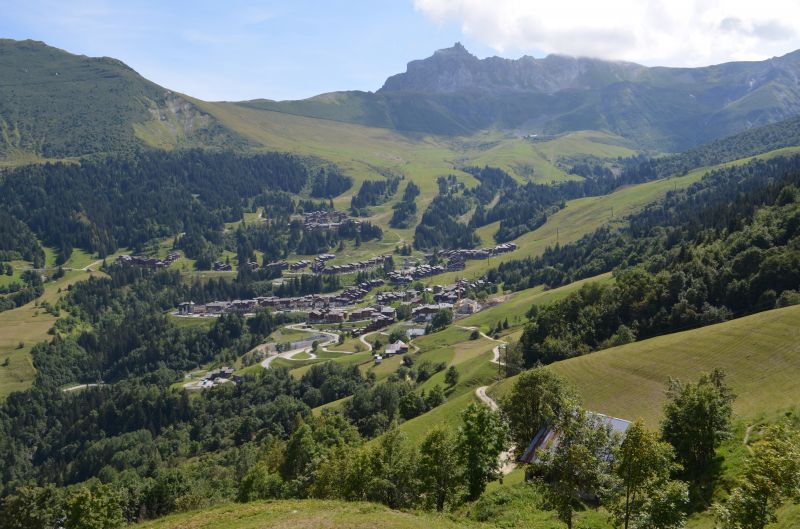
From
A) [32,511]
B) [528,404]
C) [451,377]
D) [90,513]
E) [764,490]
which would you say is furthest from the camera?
[451,377]

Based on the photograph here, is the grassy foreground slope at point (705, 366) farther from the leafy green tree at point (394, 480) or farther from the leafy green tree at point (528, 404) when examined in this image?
the leafy green tree at point (394, 480)

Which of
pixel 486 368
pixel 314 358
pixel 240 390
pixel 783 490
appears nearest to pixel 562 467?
pixel 783 490

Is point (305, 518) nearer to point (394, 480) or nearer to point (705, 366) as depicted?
point (394, 480)

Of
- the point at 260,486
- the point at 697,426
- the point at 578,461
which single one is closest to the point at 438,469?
the point at 578,461

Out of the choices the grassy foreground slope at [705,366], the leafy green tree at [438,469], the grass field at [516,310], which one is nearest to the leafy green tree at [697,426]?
the grassy foreground slope at [705,366]

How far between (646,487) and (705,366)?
5068 cm

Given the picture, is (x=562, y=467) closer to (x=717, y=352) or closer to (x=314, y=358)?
(x=717, y=352)

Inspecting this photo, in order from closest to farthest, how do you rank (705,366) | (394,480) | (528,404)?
(394,480)
(528,404)
(705,366)

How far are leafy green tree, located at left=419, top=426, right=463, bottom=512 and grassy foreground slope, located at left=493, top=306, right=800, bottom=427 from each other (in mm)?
24983

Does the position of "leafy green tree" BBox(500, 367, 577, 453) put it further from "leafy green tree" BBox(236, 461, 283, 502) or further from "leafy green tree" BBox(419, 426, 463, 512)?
"leafy green tree" BBox(236, 461, 283, 502)

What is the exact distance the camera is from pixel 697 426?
49062 mm

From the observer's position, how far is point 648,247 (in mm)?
194625

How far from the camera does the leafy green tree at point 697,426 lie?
48875 millimetres

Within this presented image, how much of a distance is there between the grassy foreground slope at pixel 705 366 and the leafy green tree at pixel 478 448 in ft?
64.2
